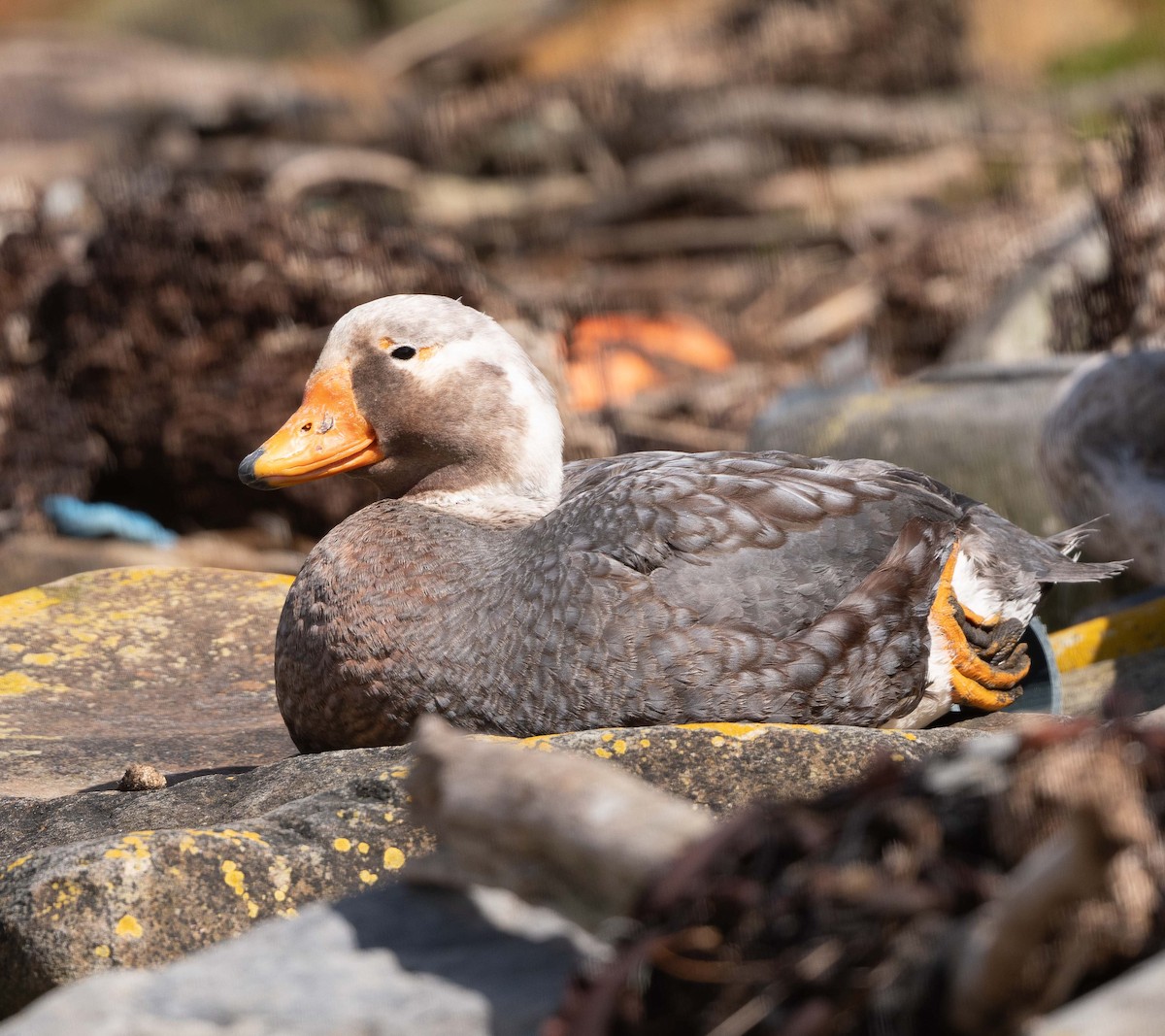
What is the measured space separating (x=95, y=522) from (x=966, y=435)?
3.93m

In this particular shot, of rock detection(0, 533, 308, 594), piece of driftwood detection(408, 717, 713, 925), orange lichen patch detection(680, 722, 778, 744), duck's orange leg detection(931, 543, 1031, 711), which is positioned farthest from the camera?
rock detection(0, 533, 308, 594)


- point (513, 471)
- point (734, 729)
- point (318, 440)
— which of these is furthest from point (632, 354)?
point (734, 729)

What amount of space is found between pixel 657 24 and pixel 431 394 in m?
14.2

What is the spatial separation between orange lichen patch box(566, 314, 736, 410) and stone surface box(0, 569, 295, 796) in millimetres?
3538

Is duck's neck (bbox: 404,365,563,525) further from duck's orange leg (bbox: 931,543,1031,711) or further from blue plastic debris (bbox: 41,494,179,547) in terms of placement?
blue plastic debris (bbox: 41,494,179,547)

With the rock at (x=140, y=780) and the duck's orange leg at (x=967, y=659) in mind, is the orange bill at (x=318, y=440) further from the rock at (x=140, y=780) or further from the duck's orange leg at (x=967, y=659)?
the duck's orange leg at (x=967, y=659)

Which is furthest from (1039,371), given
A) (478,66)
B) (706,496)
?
(478,66)

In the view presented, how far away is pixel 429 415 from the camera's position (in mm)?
4145

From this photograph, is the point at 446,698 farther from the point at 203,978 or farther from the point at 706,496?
the point at 203,978

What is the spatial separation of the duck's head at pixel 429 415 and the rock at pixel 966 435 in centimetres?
269

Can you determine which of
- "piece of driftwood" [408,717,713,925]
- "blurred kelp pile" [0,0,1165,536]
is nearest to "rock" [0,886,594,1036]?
"piece of driftwood" [408,717,713,925]

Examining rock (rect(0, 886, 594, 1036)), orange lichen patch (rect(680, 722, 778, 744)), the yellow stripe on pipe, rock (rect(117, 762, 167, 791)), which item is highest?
rock (rect(0, 886, 594, 1036))

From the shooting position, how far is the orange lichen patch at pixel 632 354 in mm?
9305

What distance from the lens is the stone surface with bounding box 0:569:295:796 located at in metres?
4.03
